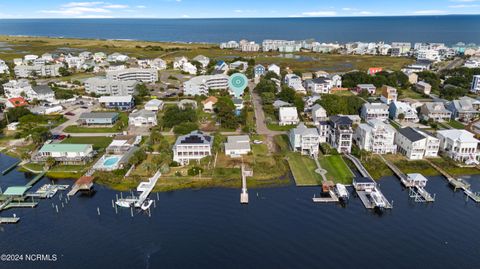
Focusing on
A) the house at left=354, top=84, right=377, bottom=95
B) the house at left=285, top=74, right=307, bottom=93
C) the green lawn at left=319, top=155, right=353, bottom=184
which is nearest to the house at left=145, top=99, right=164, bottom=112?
the house at left=285, top=74, right=307, bottom=93

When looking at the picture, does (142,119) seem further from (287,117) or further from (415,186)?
(415,186)

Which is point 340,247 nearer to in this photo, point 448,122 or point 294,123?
point 294,123

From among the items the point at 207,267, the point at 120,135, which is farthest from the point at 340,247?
the point at 120,135

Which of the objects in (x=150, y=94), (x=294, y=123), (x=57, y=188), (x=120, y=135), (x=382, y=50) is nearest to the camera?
(x=57, y=188)

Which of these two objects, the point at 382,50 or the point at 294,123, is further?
the point at 382,50

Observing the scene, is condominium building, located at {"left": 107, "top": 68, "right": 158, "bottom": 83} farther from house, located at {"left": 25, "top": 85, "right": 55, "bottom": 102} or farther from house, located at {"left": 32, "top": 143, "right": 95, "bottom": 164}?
house, located at {"left": 32, "top": 143, "right": 95, "bottom": 164}

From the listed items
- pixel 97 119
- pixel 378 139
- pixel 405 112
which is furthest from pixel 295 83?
pixel 97 119
